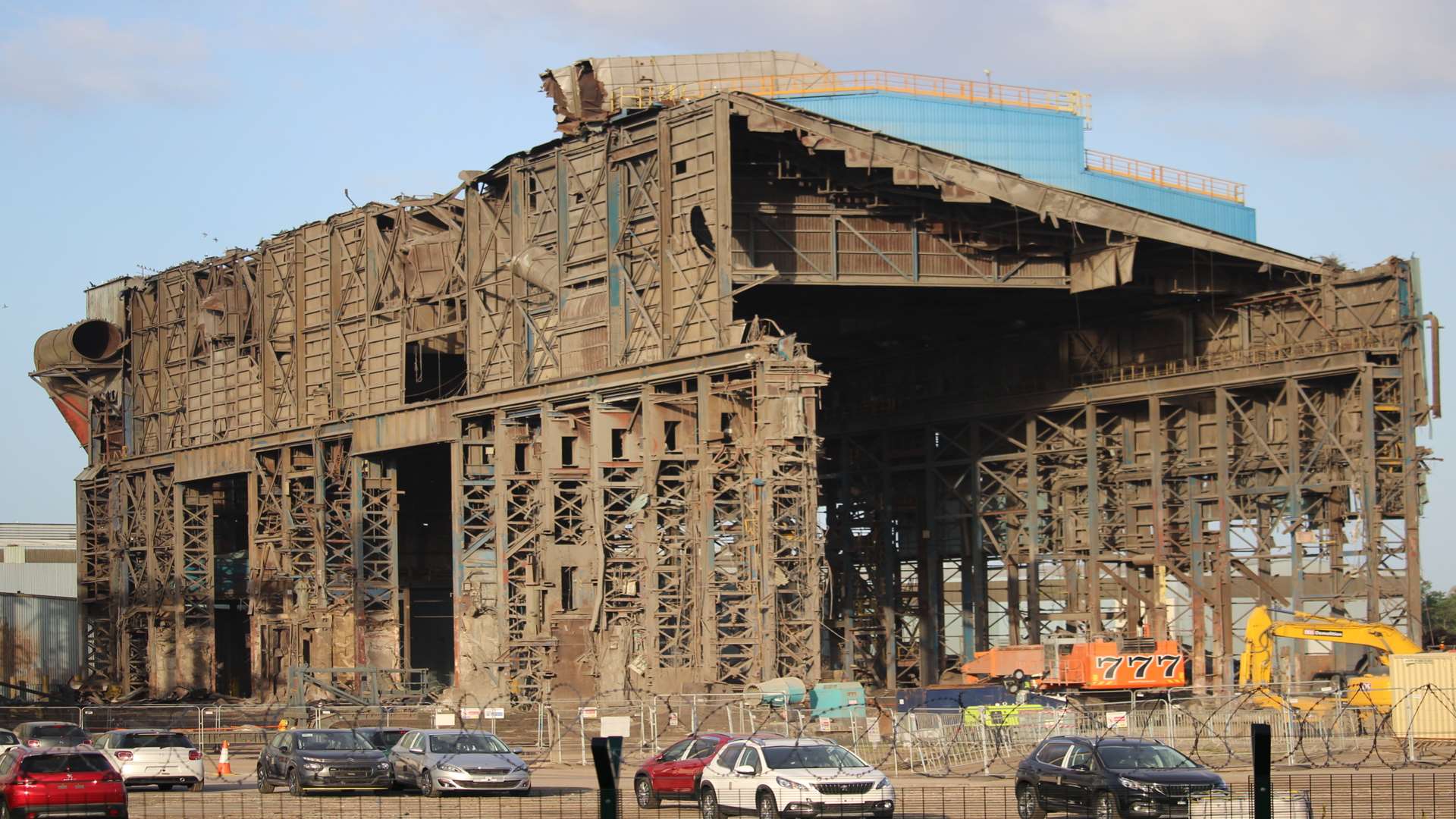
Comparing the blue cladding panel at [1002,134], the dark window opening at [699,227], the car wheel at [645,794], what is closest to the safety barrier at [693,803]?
the car wheel at [645,794]

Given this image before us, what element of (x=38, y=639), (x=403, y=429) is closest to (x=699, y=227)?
(x=403, y=429)

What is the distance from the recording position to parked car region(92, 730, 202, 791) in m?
38.3

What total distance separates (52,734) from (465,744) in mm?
10572

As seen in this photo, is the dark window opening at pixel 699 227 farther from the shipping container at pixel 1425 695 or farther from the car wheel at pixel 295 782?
the car wheel at pixel 295 782

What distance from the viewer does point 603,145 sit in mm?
57406

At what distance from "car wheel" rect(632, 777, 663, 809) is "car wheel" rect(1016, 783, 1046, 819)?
624 centimetres

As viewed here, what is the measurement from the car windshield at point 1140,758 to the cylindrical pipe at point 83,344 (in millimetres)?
60821

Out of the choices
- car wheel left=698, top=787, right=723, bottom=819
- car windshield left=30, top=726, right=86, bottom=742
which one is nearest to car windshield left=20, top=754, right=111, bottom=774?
car wheel left=698, top=787, right=723, bottom=819

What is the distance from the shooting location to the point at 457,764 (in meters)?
34.8

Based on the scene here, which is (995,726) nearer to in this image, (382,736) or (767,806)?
(382,736)

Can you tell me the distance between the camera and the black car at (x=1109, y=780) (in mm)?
28562

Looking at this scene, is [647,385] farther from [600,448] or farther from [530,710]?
[530,710]

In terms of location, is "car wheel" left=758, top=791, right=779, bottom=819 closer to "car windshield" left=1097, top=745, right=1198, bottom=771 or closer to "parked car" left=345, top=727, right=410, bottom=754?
"car windshield" left=1097, top=745, right=1198, bottom=771

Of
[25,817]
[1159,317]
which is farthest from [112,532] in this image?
[25,817]
